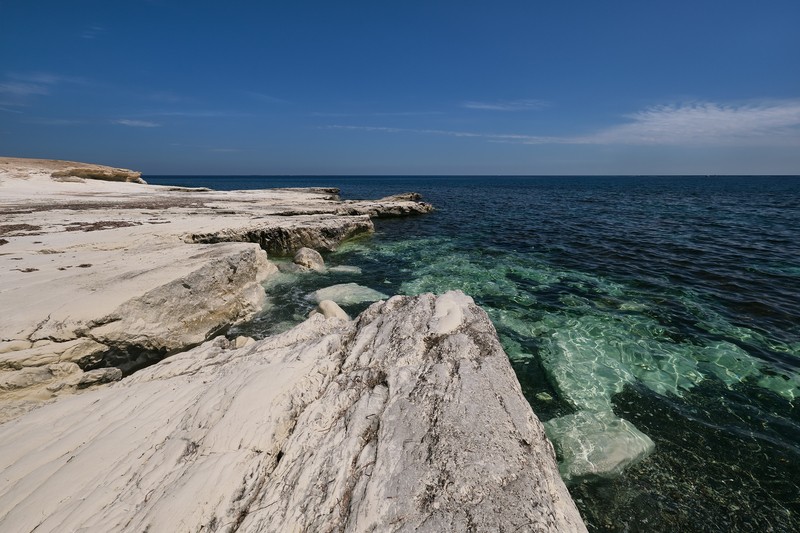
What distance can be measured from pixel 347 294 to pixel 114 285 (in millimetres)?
7640

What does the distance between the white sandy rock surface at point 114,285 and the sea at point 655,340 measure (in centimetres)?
190

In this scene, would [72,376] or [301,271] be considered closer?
[72,376]

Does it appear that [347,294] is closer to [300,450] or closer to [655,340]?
[300,450]

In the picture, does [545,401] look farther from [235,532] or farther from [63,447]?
[63,447]

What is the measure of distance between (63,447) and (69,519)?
1.46 meters

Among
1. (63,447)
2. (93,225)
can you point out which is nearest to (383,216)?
(93,225)

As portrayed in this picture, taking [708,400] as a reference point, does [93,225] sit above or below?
above

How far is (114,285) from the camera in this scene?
8.96 meters

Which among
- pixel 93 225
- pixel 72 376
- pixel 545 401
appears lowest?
pixel 545 401

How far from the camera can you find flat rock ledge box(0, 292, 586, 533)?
12.1 ft

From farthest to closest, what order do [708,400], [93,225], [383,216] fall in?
[383,216] < [93,225] < [708,400]

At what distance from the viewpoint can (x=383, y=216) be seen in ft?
124

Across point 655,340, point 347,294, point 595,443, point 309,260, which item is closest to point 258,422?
point 595,443

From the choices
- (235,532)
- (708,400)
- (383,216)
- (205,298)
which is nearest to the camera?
(235,532)
